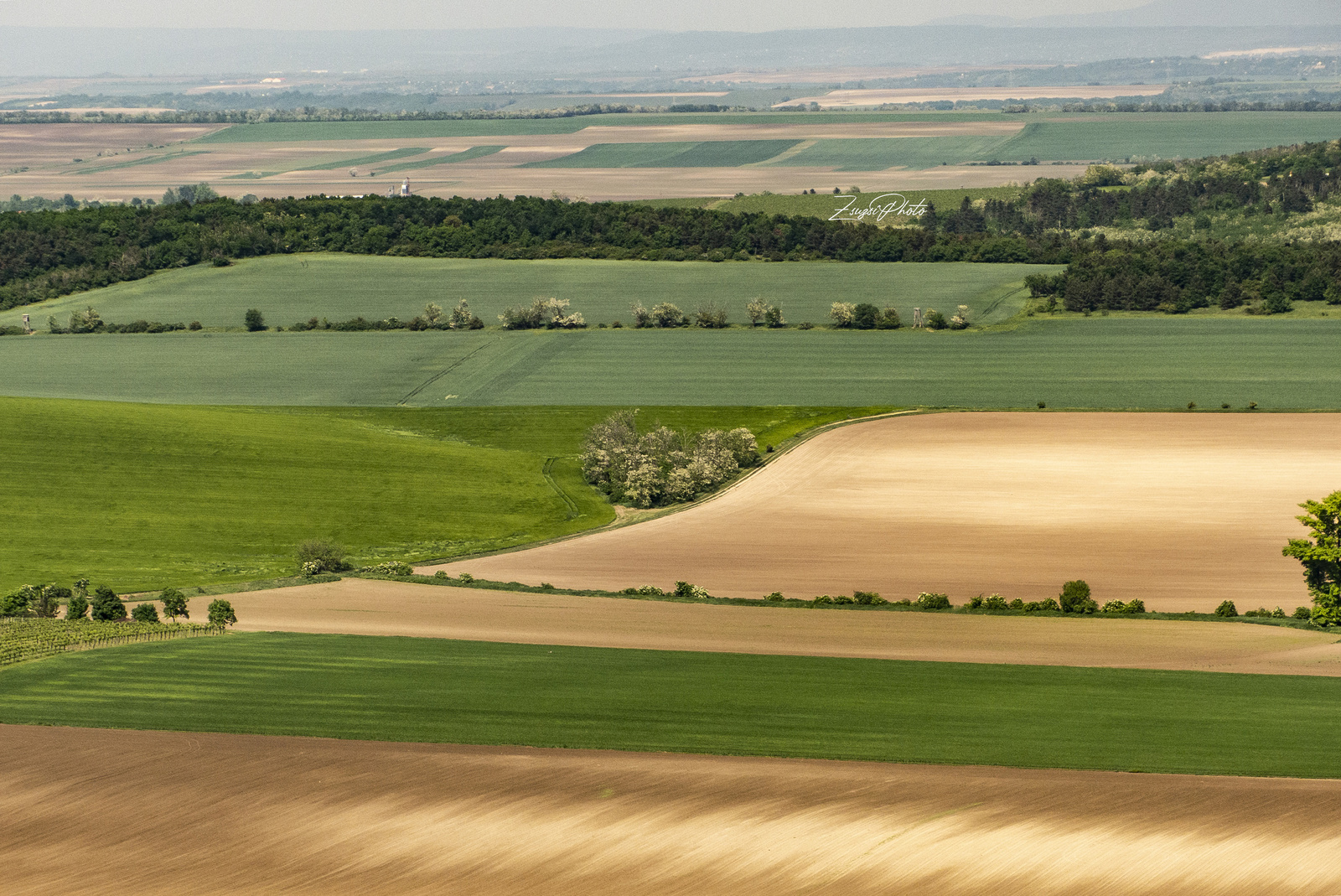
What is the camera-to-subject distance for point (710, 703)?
35.7 m

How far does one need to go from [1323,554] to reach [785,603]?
18080 millimetres

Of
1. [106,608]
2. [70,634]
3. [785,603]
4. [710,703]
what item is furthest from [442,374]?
[710,703]

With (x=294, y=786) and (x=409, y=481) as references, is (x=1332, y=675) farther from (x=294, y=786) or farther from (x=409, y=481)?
(x=409, y=481)

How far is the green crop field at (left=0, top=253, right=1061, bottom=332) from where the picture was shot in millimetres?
107188

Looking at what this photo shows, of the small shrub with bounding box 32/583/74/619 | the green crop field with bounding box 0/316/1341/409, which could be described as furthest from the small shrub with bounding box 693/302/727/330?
the small shrub with bounding box 32/583/74/619

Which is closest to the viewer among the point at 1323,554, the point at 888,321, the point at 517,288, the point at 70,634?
the point at 70,634

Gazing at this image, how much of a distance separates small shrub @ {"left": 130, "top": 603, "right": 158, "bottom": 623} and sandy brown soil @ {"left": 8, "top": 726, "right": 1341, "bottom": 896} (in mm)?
14506

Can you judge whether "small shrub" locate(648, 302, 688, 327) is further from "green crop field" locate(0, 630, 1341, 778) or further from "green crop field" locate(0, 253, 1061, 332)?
"green crop field" locate(0, 630, 1341, 778)

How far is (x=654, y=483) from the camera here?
65.7 m

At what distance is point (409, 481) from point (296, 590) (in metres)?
16.2

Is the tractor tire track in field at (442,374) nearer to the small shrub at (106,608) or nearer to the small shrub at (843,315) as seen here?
the small shrub at (843,315)

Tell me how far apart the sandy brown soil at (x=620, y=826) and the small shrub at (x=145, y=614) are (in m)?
14.5
